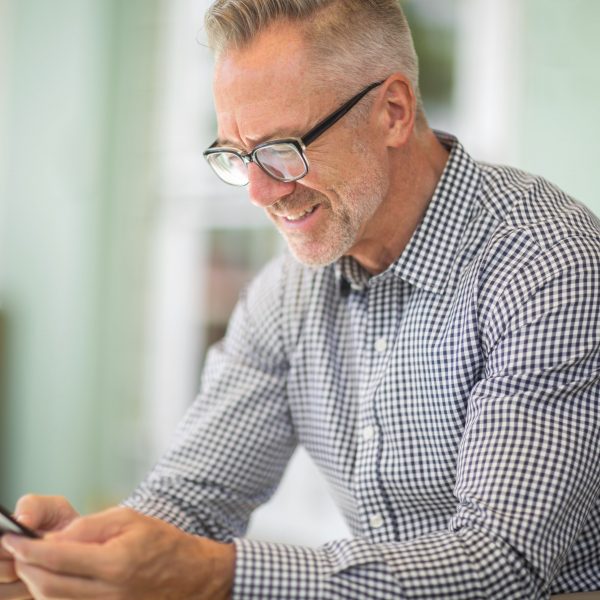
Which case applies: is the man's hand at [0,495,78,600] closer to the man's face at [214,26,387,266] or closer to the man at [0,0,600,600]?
the man at [0,0,600,600]

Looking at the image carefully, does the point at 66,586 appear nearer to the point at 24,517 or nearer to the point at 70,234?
the point at 24,517

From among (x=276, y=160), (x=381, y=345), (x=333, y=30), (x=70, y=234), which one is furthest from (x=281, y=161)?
(x=70, y=234)

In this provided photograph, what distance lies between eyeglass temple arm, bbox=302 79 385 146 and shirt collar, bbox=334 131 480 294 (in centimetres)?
19

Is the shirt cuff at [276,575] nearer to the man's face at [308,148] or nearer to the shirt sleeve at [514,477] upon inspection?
the shirt sleeve at [514,477]

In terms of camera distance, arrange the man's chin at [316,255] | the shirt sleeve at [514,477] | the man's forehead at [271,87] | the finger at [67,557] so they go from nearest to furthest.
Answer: the finger at [67,557] → the shirt sleeve at [514,477] → the man's forehead at [271,87] → the man's chin at [316,255]

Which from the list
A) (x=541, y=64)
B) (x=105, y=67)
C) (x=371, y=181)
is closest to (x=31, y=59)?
(x=105, y=67)

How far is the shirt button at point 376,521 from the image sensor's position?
1396 mm

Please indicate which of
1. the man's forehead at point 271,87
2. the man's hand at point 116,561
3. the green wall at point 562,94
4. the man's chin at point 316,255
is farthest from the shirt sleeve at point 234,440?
the green wall at point 562,94

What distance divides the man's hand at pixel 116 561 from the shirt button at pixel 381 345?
1.93 feet

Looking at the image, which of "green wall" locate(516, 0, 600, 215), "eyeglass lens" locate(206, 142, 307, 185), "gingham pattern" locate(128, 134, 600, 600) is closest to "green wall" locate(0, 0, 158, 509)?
"green wall" locate(516, 0, 600, 215)

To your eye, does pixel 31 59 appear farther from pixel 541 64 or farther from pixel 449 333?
pixel 449 333

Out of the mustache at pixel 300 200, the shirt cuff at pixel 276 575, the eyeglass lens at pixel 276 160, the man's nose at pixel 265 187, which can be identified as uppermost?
the eyeglass lens at pixel 276 160

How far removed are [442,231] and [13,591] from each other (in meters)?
0.87

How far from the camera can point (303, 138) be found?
134 cm
